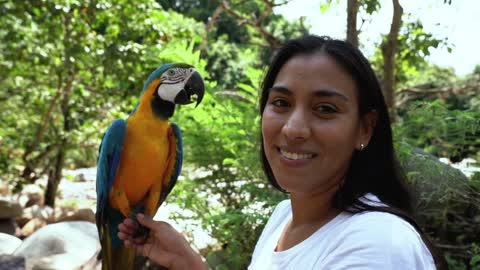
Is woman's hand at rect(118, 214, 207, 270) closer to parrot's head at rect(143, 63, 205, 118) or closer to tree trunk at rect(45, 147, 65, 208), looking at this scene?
parrot's head at rect(143, 63, 205, 118)

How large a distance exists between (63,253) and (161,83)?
256 centimetres

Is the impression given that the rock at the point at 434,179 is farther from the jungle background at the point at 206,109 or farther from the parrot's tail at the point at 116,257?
the parrot's tail at the point at 116,257

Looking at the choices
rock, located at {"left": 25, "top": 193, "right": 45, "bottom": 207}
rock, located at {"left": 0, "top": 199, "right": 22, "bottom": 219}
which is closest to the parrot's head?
rock, located at {"left": 0, "top": 199, "right": 22, "bottom": 219}

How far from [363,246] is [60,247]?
11.4ft

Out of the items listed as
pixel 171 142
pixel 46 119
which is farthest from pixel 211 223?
pixel 46 119

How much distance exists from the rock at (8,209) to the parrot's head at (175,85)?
4250mm

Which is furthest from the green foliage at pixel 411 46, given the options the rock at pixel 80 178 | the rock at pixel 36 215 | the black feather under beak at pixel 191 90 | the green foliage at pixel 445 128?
the rock at pixel 80 178

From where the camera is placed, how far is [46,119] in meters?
5.02

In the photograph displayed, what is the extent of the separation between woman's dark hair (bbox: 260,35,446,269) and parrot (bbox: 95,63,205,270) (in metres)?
0.60

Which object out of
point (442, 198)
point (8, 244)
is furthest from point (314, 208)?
point (8, 244)

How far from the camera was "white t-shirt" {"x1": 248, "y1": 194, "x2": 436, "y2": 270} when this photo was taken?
0.66 m

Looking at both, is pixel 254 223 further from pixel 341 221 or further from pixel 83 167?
pixel 83 167

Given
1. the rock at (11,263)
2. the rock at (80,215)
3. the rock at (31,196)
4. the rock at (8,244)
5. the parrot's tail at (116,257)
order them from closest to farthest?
the parrot's tail at (116,257) → the rock at (11,263) → the rock at (8,244) → the rock at (80,215) → the rock at (31,196)

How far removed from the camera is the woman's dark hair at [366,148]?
2.81 ft
